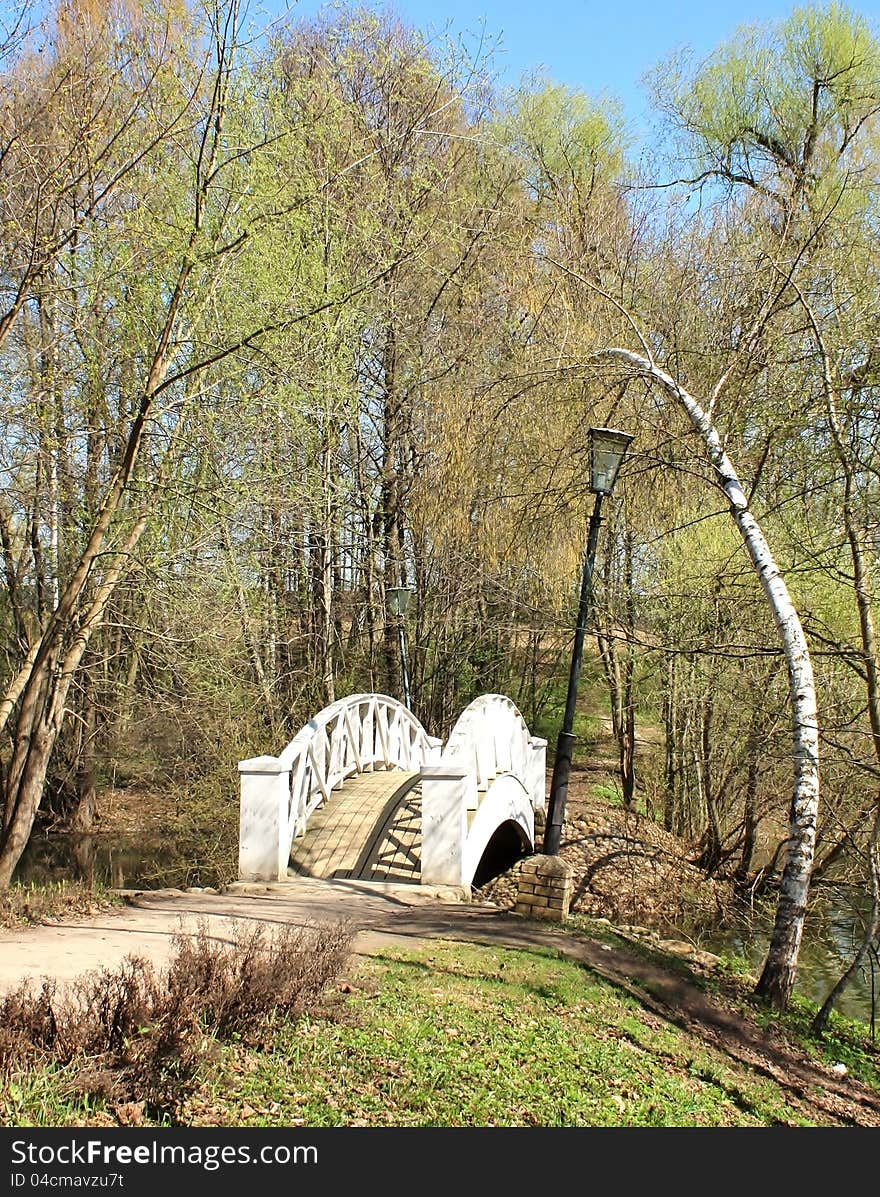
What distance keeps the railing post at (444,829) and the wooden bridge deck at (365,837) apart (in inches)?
22.6

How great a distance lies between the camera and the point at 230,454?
340 inches

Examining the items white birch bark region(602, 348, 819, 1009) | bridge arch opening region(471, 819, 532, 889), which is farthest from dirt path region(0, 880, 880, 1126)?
bridge arch opening region(471, 819, 532, 889)

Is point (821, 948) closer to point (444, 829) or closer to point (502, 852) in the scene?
point (444, 829)

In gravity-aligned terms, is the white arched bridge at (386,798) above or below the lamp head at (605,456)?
below

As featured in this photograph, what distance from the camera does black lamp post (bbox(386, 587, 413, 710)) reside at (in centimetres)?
1655

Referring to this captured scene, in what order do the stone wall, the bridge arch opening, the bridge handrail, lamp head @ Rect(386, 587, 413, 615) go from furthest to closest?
lamp head @ Rect(386, 587, 413, 615)
the bridge arch opening
the bridge handrail
the stone wall

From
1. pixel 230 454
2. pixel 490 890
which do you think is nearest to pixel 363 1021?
pixel 230 454

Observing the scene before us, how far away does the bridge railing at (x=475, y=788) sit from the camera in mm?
9625

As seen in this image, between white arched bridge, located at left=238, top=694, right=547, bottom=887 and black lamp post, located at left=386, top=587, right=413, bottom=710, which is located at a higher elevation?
black lamp post, located at left=386, top=587, right=413, bottom=710

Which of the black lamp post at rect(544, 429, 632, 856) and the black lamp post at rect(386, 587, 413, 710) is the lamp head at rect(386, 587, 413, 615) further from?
the black lamp post at rect(544, 429, 632, 856)

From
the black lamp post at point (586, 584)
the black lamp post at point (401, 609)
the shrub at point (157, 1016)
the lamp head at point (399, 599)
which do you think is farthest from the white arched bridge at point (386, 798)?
the shrub at point (157, 1016)

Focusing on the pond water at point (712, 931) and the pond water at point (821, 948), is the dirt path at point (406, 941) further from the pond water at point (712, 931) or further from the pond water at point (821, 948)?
the pond water at point (821, 948)

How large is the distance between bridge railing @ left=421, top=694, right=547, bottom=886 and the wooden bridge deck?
0.63 meters

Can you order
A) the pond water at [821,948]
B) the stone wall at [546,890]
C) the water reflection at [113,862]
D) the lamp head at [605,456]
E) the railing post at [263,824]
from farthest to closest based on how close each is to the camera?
the water reflection at [113,862] < the pond water at [821,948] < the railing post at [263,824] < the lamp head at [605,456] < the stone wall at [546,890]
